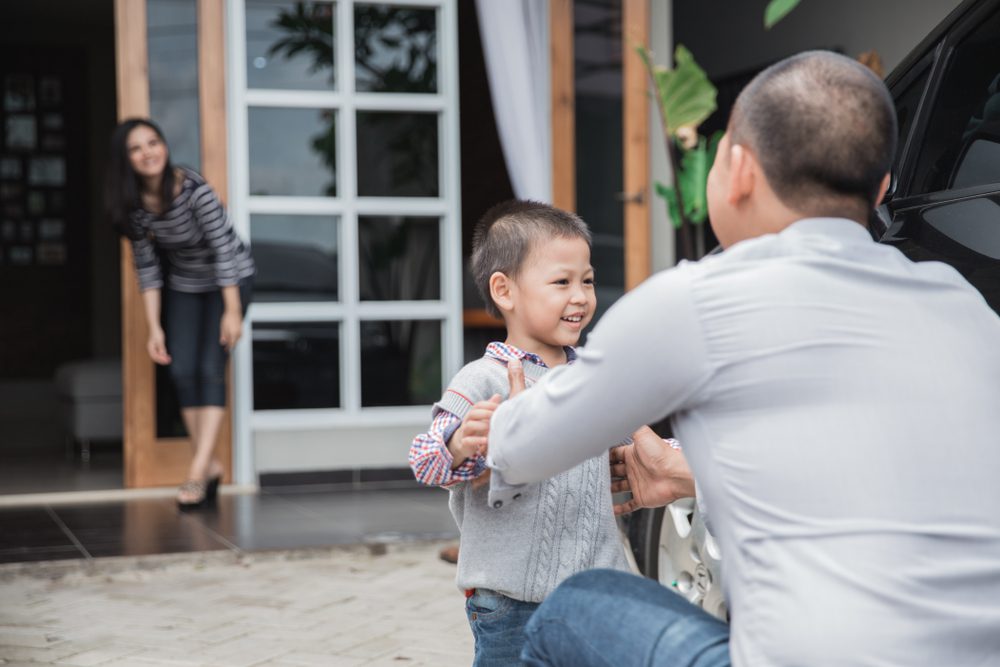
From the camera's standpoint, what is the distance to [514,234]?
229 centimetres

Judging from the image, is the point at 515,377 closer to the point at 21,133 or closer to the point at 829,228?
the point at 829,228

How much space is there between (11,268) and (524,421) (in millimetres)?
12466

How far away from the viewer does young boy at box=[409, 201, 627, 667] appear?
7.14 feet

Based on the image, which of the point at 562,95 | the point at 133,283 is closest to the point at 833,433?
the point at 133,283

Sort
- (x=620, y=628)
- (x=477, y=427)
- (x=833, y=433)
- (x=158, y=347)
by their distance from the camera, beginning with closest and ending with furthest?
(x=833, y=433) → (x=620, y=628) → (x=477, y=427) → (x=158, y=347)

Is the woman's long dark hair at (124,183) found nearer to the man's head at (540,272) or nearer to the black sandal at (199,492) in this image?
the black sandal at (199,492)

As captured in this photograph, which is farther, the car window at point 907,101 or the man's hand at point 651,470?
the car window at point 907,101

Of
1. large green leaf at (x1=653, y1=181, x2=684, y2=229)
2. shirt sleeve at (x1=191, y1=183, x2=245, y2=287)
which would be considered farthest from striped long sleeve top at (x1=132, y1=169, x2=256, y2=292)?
large green leaf at (x1=653, y1=181, x2=684, y2=229)

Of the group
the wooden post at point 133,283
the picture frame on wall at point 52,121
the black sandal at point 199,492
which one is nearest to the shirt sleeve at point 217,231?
the wooden post at point 133,283

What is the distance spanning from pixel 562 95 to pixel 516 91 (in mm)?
327

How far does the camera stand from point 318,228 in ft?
23.3

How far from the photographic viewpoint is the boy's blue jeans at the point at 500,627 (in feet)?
7.22

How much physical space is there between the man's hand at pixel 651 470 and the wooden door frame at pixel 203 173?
4.94 m

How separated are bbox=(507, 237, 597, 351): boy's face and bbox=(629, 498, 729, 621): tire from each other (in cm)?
91
